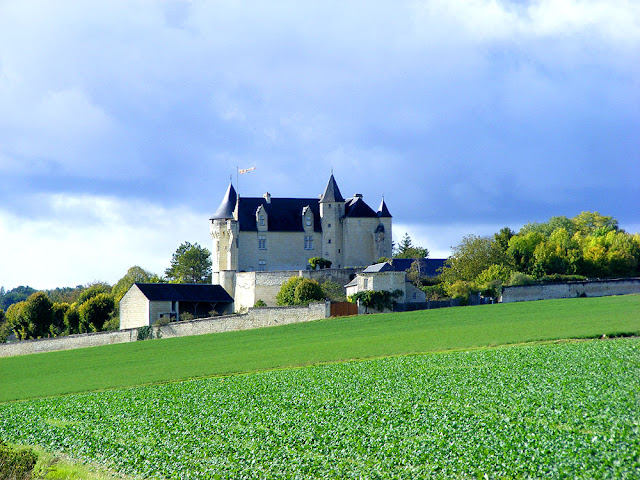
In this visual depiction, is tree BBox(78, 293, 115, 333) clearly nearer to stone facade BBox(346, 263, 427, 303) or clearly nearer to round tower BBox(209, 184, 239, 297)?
round tower BBox(209, 184, 239, 297)

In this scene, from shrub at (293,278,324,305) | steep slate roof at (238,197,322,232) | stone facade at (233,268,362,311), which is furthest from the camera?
steep slate roof at (238,197,322,232)

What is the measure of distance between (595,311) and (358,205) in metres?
28.7

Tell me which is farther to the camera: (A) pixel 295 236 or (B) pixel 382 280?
(A) pixel 295 236

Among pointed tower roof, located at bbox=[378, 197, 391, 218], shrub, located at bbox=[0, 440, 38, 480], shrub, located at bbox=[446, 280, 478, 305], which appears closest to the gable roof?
pointed tower roof, located at bbox=[378, 197, 391, 218]

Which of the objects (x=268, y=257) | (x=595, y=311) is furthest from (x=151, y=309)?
(x=595, y=311)

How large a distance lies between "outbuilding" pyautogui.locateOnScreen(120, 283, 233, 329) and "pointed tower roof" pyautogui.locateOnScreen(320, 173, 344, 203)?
11253 millimetres

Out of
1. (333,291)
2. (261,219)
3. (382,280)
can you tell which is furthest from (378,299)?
(261,219)

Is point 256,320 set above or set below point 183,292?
below

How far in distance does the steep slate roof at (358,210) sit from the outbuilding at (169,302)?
1201 cm

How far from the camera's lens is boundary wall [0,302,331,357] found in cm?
4553

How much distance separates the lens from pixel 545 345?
25.9 meters

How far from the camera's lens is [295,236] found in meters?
62.2

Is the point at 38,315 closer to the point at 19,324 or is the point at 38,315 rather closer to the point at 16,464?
the point at 19,324

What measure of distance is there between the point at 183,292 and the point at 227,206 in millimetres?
9168
